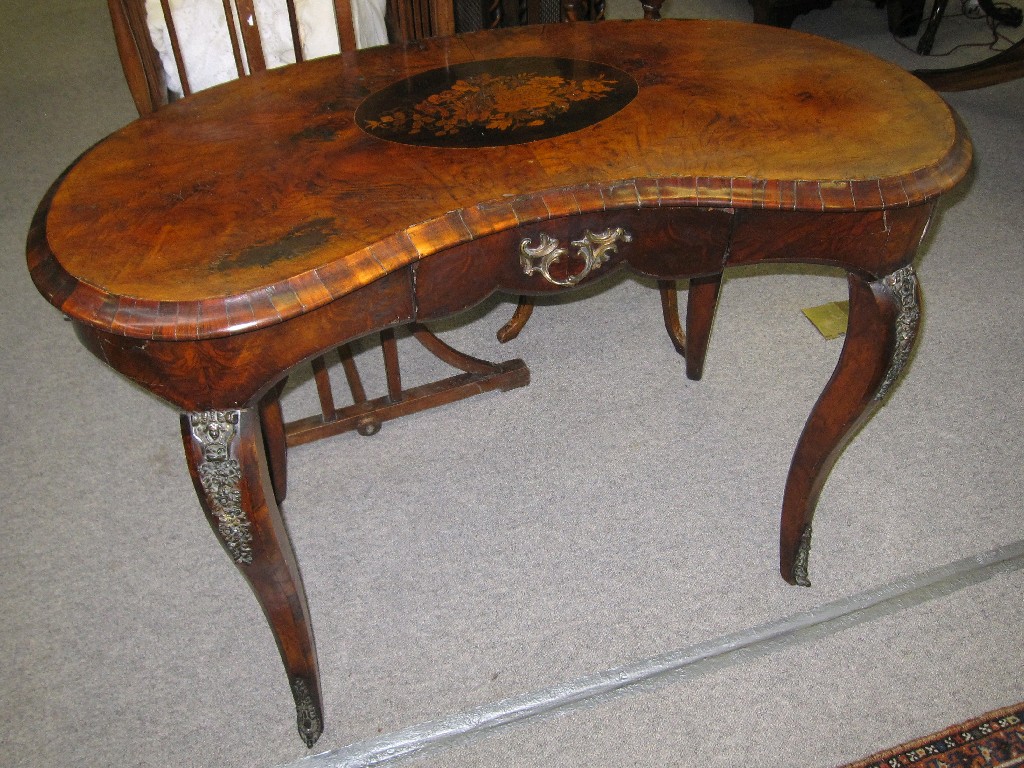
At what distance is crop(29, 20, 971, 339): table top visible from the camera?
3.12ft

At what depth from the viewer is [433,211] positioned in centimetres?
103

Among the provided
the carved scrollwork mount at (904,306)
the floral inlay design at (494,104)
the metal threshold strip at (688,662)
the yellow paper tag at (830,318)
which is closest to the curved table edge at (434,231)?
the carved scrollwork mount at (904,306)

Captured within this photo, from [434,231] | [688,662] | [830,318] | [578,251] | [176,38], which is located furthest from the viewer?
[830,318]

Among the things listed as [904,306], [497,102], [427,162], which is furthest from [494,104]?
[904,306]

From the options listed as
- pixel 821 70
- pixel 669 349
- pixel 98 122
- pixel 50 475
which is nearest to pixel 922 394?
pixel 669 349

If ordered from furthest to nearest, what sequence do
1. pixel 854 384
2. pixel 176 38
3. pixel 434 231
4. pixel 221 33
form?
pixel 221 33
pixel 176 38
pixel 854 384
pixel 434 231

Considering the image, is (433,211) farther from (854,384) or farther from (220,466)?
(854,384)

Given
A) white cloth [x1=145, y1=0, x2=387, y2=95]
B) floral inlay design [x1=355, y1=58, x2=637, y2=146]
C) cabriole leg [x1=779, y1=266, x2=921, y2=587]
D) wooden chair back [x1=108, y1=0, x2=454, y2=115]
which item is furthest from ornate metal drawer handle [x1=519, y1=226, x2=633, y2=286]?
white cloth [x1=145, y1=0, x2=387, y2=95]

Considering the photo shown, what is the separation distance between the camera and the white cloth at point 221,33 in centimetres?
197

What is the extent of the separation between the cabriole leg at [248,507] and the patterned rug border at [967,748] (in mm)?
885

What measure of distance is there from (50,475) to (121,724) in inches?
26.5

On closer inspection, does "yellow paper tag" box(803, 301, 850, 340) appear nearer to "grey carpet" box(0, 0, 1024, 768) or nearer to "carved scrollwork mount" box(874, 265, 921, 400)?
"grey carpet" box(0, 0, 1024, 768)

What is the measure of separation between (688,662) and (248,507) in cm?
82

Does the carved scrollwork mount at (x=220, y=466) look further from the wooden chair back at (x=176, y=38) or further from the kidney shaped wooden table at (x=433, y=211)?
the wooden chair back at (x=176, y=38)
